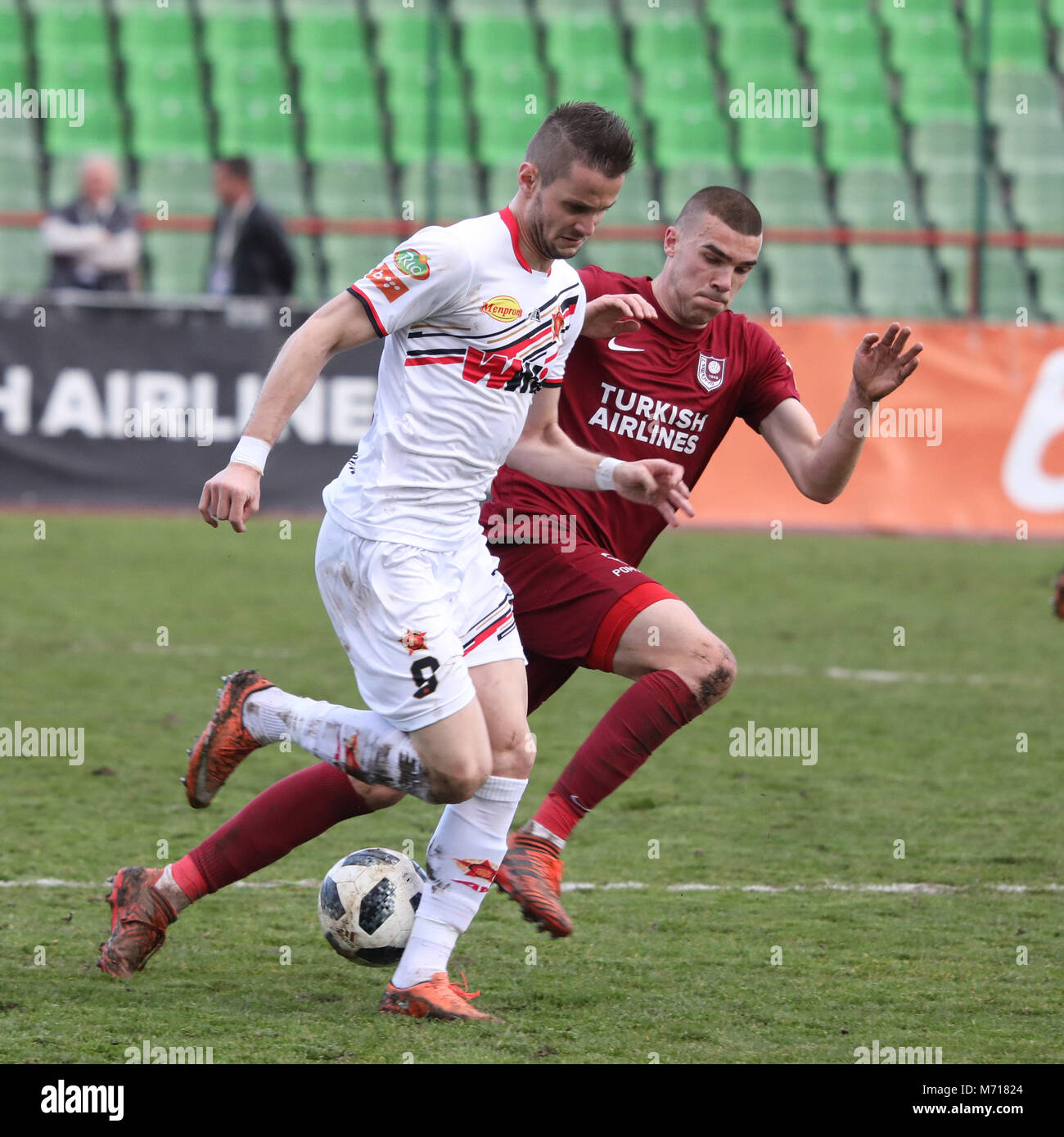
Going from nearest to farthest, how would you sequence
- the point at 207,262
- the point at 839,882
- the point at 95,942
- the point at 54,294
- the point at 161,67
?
the point at 95,942 → the point at 839,882 → the point at 54,294 → the point at 207,262 → the point at 161,67

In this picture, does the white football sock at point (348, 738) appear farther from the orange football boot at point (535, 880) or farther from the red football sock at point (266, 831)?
the orange football boot at point (535, 880)

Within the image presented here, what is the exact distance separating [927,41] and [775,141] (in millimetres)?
2063

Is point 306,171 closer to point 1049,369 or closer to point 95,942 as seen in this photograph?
point 1049,369

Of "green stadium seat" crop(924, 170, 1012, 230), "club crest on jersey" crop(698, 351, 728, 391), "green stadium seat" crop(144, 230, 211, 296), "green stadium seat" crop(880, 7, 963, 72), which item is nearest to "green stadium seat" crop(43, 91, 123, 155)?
"green stadium seat" crop(144, 230, 211, 296)

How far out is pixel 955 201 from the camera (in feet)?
49.9

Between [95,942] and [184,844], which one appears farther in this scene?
[184,844]

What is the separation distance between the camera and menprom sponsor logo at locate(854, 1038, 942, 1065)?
3.60 meters

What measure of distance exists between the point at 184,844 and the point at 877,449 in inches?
314

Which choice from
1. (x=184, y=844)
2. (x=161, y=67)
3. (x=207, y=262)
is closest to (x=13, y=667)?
(x=184, y=844)

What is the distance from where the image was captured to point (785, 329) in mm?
12234

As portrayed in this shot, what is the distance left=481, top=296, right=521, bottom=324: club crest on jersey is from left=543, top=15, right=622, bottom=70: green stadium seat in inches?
512

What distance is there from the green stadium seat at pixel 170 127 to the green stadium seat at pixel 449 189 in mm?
2022

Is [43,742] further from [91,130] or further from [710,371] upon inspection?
[91,130]

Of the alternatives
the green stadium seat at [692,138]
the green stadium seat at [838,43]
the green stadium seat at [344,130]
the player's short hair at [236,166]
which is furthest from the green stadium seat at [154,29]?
the green stadium seat at [838,43]
